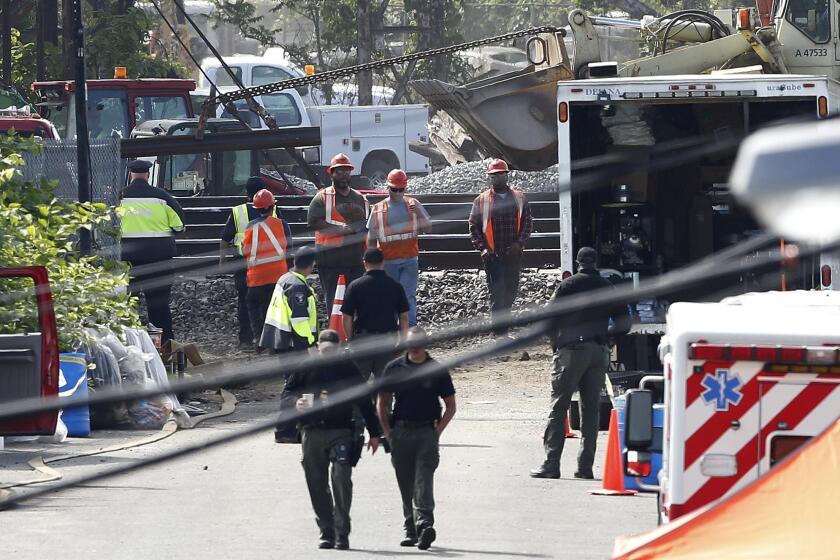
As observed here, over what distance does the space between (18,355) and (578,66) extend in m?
7.18

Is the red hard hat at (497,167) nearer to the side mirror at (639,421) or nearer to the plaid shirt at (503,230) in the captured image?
the plaid shirt at (503,230)

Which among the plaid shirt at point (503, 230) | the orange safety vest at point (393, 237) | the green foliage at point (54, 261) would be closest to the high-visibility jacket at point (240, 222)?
the orange safety vest at point (393, 237)

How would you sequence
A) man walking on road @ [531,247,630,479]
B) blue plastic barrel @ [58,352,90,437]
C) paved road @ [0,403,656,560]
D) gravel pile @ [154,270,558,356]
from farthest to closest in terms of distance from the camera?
gravel pile @ [154,270,558,356] < blue plastic barrel @ [58,352,90,437] < man walking on road @ [531,247,630,479] < paved road @ [0,403,656,560]

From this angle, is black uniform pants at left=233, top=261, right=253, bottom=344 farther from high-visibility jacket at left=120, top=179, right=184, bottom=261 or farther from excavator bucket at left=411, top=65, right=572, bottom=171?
excavator bucket at left=411, top=65, right=572, bottom=171

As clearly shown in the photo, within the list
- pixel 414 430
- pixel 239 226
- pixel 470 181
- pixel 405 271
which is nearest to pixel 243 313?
pixel 239 226

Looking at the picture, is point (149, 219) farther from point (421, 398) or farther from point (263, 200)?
point (421, 398)

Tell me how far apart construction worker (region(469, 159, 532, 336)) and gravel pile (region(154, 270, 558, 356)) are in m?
2.02

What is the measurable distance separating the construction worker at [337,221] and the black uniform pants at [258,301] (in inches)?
24.0

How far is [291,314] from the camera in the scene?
1152cm

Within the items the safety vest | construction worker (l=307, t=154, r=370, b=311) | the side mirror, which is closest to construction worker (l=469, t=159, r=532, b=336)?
construction worker (l=307, t=154, r=370, b=311)

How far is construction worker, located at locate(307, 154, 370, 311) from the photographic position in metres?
14.7

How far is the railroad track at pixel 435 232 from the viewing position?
18578 mm

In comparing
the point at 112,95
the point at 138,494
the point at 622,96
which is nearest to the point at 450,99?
the point at 622,96

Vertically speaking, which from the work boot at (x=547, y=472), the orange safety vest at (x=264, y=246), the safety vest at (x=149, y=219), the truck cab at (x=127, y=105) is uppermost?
the truck cab at (x=127, y=105)
